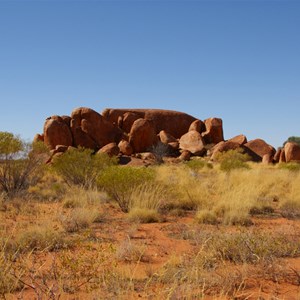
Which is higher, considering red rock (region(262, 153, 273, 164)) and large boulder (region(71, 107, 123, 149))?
large boulder (region(71, 107, 123, 149))

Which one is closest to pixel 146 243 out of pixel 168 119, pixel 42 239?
pixel 42 239

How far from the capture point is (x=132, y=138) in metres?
35.6

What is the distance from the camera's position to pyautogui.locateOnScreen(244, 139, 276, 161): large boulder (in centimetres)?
3650

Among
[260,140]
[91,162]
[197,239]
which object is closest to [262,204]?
[197,239]

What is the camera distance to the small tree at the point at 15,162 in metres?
13.4

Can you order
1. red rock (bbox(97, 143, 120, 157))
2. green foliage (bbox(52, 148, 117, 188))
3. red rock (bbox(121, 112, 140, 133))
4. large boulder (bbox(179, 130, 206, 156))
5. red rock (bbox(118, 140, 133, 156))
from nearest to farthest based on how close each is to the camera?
green foliage (bbox(52, 148, 117, 188))
red rock (bbox(97, 143, 120, 157))
red rock (bbox(118, 140, 133, 156))
large boulder (bbox(179, 130, 206, 156))
red rock (bbox(121, 112, 140, 133))

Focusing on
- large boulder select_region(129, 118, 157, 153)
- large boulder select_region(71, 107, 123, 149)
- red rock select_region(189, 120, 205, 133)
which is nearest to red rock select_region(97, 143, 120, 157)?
large boulder select_region(129, 118, 157, 153)

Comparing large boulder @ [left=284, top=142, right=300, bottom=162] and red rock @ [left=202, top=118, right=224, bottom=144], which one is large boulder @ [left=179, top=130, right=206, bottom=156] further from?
large boulder @ [left=284, top=142, right=300, bottom=162]

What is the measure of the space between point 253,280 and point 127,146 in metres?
30.2

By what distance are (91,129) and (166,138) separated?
24.8 feet

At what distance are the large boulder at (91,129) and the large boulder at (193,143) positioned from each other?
626cm

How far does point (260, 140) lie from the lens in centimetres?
3769

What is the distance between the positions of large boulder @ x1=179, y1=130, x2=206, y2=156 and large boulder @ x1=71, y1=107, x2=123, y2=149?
6.26 metres

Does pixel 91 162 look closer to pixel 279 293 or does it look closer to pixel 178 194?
pixel 178 194
